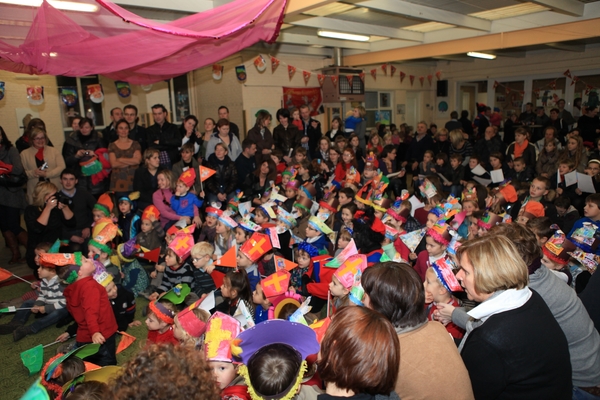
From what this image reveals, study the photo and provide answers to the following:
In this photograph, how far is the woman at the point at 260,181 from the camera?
5.23 metres

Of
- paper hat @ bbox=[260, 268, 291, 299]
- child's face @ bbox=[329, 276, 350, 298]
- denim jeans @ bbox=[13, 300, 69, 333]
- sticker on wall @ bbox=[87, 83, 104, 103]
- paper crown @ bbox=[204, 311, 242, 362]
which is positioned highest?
sticker on wall @ bbox=[87, 83, 104, 103]

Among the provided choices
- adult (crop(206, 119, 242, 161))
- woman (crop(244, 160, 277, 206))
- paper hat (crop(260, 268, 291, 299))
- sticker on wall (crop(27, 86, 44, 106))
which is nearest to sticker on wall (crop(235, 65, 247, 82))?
adult (crop(206, 119, 242, 161))

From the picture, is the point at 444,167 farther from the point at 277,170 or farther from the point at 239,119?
the point at 239,119

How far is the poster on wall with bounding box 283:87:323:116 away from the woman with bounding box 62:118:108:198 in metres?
4.95

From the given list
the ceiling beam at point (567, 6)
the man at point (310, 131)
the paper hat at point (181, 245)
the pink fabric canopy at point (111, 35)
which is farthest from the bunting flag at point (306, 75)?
the paper hat at point (181, 245)

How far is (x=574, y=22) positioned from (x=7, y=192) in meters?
7.92

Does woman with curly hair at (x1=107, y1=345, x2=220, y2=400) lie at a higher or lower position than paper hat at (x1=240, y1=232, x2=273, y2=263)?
higher

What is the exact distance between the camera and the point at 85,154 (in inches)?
189

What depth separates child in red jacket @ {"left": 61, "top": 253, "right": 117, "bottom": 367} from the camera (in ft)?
8.66

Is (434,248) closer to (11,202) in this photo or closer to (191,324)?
(191,324)

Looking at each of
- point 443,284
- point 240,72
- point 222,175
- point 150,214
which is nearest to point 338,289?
point 443,284

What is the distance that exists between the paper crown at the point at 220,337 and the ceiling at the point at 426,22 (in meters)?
3.42

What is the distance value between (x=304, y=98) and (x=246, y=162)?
4.57 meters

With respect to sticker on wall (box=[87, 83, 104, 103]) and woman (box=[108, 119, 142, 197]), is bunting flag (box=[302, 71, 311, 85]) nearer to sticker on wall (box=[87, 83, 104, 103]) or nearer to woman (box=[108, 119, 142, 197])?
sticker on wall (box=[87, 83, 104, 103])
